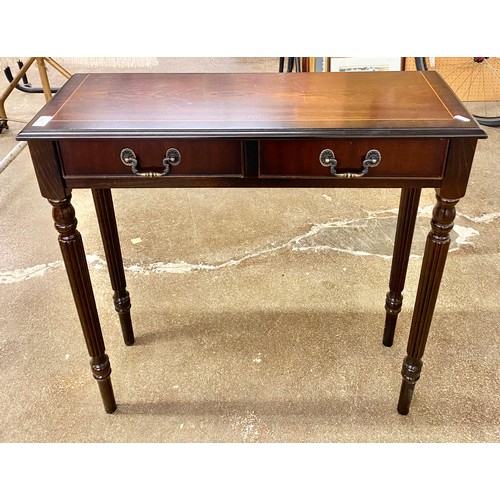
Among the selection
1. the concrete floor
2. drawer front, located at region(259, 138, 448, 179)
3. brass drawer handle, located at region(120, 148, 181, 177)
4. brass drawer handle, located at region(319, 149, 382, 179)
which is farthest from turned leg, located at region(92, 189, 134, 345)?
brass drawer handle, located at region(319, 149, 382, 179)

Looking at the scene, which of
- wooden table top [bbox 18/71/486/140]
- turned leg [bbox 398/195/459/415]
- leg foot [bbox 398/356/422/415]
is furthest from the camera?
leg foot [bbox 398/356/422/415]

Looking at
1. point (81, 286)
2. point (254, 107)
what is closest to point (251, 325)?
point (81, 286)

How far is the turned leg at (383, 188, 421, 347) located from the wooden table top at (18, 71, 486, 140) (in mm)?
305

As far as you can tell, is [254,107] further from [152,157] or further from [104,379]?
[104,379]

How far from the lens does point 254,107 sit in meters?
1.36

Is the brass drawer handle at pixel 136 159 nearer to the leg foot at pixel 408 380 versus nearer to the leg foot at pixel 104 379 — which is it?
the leg foot at pixel 104 379

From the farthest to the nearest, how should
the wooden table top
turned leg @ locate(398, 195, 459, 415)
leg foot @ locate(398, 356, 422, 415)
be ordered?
leg foot @ locate(398, 356, 422, 415) < turned leg @ locate(398, 195, 459, 415) < the wooden table top

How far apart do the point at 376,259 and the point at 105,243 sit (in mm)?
1140

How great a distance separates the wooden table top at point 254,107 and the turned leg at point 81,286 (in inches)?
8.5

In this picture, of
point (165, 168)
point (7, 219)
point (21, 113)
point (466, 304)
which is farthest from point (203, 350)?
point (21, 113)

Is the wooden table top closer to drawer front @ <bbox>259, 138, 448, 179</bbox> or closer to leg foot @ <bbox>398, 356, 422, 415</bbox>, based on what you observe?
drawer front @ <bbox>259, 138, 448, 179</bbox>

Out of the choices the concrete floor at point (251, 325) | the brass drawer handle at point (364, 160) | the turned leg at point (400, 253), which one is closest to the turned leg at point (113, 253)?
the concrete floor at point (251, 325)

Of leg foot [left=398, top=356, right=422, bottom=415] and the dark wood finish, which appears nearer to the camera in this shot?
the dark wood finish

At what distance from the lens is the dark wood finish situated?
1.25 metres
